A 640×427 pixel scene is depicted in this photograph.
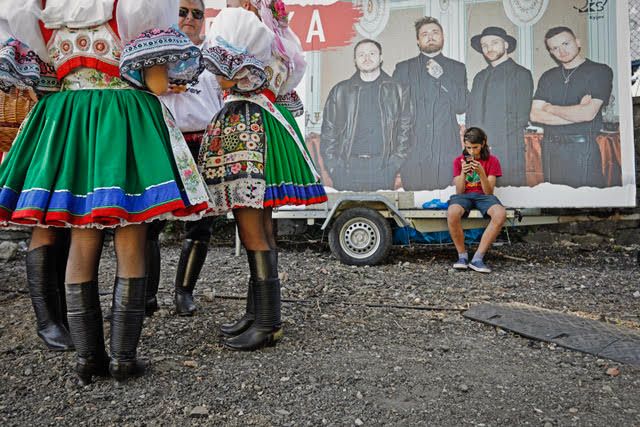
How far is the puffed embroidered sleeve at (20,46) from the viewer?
68.6 inches

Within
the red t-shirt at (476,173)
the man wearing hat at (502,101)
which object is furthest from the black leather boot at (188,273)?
the man wearing hat at (502,101)

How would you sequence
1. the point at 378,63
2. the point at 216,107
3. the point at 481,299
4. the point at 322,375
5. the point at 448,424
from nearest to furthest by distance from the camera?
1. the point at 448,424
2. the point at 322,375
3. the point at 216,107
4. the point at 481,299
5. the point at 378,63

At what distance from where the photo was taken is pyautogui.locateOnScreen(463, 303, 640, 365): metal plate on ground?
2.26 metres

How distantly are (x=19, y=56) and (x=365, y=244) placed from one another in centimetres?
346

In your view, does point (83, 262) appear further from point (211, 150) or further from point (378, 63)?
point (378, 63)

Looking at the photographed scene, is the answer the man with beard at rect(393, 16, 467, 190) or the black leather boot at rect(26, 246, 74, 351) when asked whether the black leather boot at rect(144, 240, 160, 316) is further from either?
the man with beard at rect(393, 16, 467, 190)

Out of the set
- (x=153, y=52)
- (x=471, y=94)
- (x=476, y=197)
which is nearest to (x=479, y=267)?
(x=476, y=197)

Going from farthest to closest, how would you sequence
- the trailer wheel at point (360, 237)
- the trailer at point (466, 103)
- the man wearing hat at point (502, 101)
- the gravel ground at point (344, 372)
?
the man wearing hat at point (502, 101)
the trailer at point (466, 103)
the trailer wheel at point (360, 237)
the gravel ground at point (344, 372)

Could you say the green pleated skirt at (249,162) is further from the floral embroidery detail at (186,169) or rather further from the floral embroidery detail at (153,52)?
the floral embroidery detail at (153,52)

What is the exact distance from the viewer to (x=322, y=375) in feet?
6.38

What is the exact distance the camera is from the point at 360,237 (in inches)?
192

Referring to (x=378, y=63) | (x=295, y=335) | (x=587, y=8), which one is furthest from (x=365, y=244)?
(x=587, y=8)

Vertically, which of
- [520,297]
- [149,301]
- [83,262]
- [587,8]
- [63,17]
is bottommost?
[520,297]

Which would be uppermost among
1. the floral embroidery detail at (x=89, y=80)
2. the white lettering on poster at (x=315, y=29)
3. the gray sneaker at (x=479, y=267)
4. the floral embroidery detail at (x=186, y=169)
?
the white lettering on poster at (x=315, y=29)
